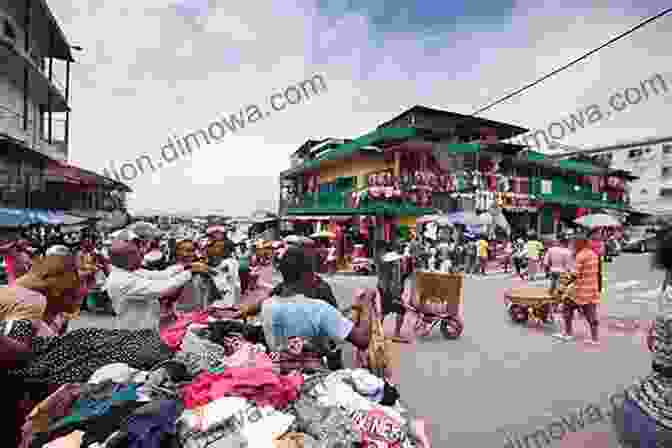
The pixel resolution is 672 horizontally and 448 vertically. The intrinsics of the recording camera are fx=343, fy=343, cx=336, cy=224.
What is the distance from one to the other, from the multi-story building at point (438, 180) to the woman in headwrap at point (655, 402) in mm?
14484

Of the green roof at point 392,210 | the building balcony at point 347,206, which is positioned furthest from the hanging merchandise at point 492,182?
the building balcony at point 347,206

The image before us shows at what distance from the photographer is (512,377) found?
430cm

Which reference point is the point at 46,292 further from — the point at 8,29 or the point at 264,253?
the point at 8,29

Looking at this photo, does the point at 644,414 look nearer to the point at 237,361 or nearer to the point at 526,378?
the point at 237,361

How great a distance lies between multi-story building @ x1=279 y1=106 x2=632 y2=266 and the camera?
16719 millimetres

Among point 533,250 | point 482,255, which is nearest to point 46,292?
point 482,255

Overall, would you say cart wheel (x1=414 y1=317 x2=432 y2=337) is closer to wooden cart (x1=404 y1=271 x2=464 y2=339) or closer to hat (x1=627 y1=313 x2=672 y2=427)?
wooden cart (x1=404 y1=271 x2=464 y2=339)

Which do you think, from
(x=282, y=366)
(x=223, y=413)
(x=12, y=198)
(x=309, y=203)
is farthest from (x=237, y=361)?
(x=309, y=203)

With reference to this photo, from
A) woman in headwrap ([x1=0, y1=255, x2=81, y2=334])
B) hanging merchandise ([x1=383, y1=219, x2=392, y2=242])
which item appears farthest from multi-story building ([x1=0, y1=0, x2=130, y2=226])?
hanging merchandise ([x1=383, y1=219, x2=392, y2=242])

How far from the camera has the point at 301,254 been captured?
7.67ft

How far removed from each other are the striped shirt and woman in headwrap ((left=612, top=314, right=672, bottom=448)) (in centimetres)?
380

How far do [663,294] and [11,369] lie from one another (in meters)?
3.62

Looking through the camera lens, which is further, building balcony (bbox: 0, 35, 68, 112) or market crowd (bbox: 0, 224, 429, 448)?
building balcony (bbox: 0, 35, 68, 112)

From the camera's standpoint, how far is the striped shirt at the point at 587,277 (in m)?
5.20
